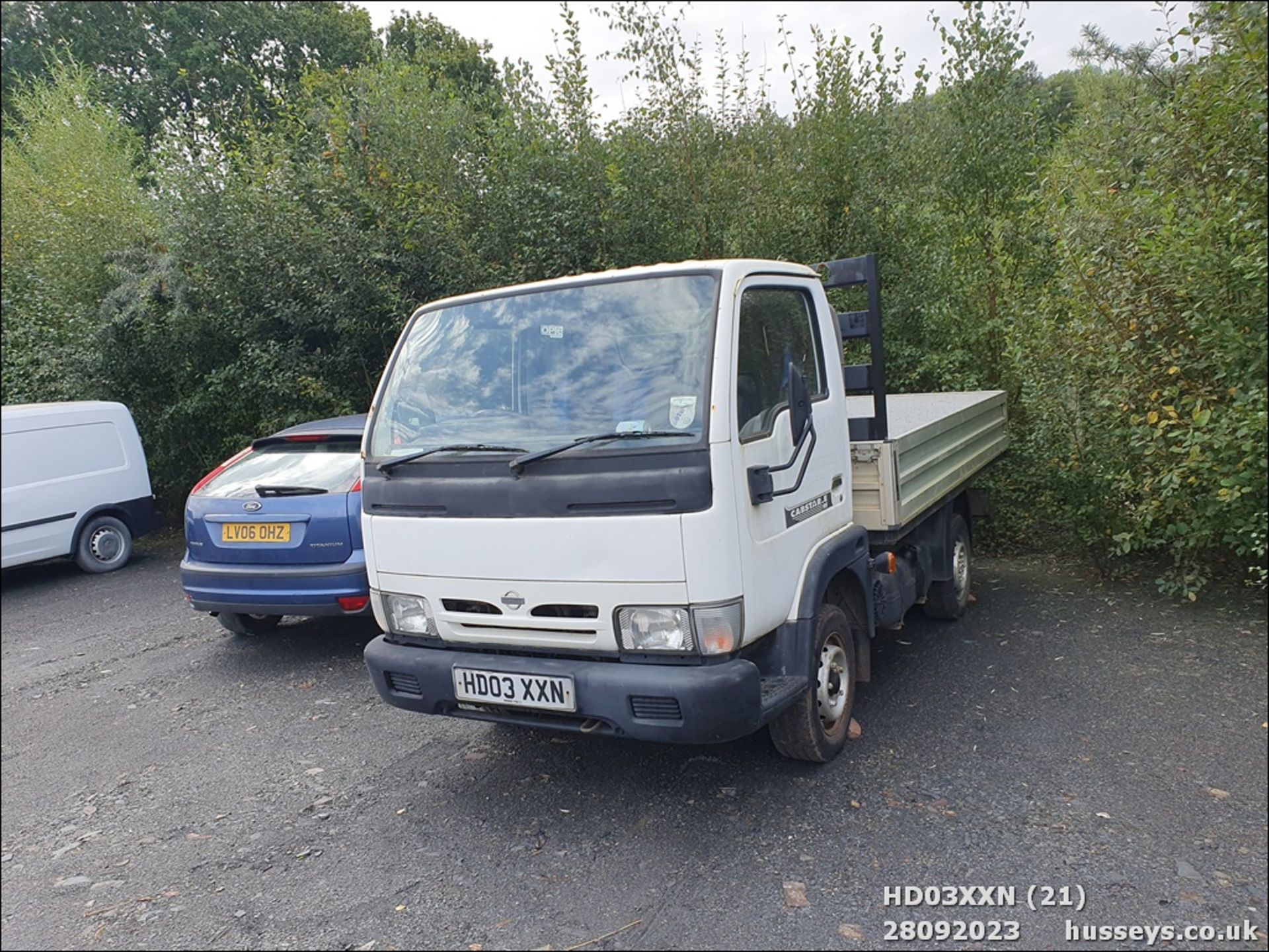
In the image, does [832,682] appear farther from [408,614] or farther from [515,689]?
[408,614]

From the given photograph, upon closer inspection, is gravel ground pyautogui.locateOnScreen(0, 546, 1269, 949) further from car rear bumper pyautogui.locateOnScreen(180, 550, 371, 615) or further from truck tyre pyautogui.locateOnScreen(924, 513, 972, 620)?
truck tyre pyautogui.locateOnScreen(924, 513, 972, 620)

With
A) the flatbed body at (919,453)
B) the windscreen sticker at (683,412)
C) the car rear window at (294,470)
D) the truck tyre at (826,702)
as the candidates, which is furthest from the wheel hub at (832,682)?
the car rear window at (294,470)

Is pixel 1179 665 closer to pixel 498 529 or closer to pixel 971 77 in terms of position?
pixel 498 529

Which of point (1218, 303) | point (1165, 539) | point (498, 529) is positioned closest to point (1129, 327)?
point (1218, 303)

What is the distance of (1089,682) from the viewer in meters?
4.47

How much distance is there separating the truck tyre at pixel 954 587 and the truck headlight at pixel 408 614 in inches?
138

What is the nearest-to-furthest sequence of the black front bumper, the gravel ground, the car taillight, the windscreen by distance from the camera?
the gravel ground, the black front bumper, the windscreen, the car taillight

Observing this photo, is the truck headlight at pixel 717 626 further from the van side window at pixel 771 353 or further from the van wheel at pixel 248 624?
the van wheel at pixel 248 624

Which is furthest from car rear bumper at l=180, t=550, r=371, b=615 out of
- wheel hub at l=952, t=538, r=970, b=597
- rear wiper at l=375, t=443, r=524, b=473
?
wheel hub at l=952, t=538, r=970, b=597

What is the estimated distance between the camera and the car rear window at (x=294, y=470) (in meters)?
5.50

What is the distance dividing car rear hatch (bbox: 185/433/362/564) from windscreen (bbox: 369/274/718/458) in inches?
66.6

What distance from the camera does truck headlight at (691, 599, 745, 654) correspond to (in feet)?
10.3

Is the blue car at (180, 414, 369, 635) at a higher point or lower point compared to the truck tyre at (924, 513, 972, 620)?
higher

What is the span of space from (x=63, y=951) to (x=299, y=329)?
29.4 feet
